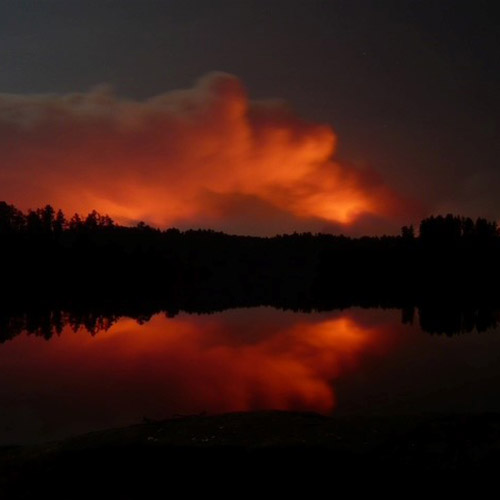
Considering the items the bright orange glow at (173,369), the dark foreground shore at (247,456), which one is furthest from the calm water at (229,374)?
the dark foreground shore at (247,456)

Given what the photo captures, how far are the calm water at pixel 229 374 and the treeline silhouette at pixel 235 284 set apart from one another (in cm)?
1421

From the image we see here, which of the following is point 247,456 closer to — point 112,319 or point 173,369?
point 173,369

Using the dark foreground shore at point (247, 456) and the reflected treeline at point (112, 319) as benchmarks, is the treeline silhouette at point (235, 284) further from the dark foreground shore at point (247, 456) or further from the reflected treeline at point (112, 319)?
the dark foreground shore at point (247, 456)

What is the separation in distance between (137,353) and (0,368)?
8.99 m

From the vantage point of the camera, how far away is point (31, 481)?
11.1m

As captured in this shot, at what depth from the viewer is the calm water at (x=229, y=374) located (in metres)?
23.9

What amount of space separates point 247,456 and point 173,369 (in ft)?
78.7

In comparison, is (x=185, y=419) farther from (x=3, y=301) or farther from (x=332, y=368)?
(x=3, y=301)

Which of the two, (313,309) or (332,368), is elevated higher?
(313,309)

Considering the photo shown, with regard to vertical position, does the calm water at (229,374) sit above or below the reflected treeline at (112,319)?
below

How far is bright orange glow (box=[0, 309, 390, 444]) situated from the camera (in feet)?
81.3

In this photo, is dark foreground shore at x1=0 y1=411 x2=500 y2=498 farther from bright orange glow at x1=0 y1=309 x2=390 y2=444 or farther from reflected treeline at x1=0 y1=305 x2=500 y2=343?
reflected treeline at x1=0 y1=305 x2=500 y2=343

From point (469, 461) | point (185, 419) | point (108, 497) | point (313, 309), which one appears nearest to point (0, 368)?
point (185, 419)

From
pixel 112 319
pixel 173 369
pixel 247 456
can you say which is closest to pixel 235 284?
pixel 112 319
